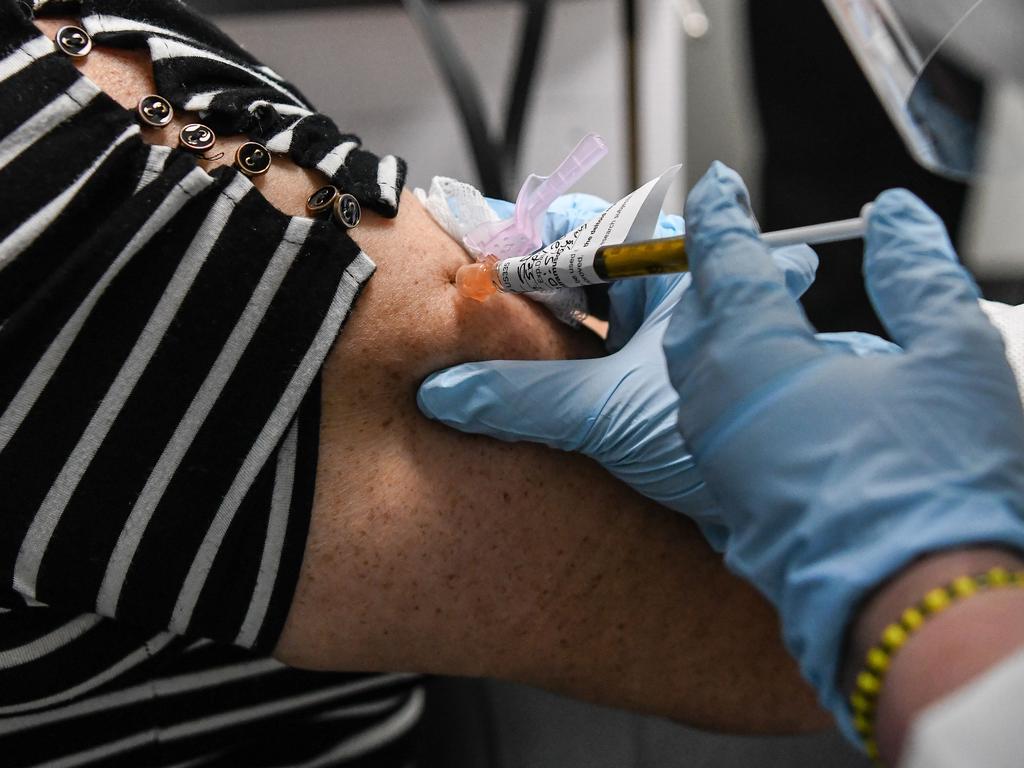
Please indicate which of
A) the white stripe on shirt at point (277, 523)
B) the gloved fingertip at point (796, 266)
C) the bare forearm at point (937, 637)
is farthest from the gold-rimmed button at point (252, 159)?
the bare forearm at point (937, 637)

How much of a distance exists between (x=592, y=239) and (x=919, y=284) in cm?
27

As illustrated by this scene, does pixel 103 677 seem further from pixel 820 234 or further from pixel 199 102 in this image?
pixel 820 234

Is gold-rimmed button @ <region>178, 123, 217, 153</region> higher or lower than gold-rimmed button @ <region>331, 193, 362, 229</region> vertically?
higher

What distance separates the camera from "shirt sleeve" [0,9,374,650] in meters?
0.67

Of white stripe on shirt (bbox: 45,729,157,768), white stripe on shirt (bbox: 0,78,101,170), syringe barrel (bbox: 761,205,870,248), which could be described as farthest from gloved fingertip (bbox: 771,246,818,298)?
white stripe on shirt (bbox: 45,729,157,768)

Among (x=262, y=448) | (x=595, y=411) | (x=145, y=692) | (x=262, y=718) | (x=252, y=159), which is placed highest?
(x=252, y=159)

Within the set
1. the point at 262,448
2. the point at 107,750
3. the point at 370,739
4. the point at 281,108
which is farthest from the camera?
the point at 370,739

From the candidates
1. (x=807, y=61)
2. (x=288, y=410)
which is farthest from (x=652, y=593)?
(x=807, y=61)

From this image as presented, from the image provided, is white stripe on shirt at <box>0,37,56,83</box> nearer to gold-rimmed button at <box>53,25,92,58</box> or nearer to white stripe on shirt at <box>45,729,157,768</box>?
gold-rimmed button at <box>53,25,92,58</box>

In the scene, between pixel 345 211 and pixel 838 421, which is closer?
pixel 838 421

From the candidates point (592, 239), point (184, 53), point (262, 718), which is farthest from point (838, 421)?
point (262, 718)

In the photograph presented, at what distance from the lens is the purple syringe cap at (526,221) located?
2.59 ft

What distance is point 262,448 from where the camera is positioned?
2.39 ft

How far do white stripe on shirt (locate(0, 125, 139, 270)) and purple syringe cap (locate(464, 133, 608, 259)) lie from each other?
1.20 feet
